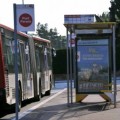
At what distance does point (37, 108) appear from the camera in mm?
19594

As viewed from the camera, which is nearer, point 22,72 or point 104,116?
point 104,116

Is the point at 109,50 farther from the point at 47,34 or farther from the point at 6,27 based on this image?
the point at 47,34

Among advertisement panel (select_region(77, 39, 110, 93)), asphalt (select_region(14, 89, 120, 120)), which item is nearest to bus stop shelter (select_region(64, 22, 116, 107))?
advertisement panel (select_region(77, 39, 110, 93))

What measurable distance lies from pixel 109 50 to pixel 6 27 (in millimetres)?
4797

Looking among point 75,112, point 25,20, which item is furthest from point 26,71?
point 25,20

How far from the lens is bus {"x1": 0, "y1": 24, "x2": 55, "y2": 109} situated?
16.2 meters

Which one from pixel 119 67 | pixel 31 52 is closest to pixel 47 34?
pixel 119 67

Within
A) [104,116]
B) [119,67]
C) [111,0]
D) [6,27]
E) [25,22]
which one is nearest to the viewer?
[25,22]

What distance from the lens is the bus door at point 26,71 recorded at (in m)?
19.7

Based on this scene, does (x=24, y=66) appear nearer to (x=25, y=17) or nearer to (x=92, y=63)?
(x=92, y=63)

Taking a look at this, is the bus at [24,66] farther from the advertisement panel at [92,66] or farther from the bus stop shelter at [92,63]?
the advertisement panel at [92,66]

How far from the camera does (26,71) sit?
20469mm

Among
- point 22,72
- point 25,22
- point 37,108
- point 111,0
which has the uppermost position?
point 111,0

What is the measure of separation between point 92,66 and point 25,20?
8.73 m
